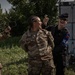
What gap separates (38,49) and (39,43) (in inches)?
4.6

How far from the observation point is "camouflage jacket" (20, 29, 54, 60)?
6668mm

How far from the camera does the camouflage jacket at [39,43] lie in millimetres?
6668

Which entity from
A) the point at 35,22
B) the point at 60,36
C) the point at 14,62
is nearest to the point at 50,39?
the point at 35,22

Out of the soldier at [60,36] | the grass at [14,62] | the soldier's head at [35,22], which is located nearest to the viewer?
the soldier's head at [35,22]

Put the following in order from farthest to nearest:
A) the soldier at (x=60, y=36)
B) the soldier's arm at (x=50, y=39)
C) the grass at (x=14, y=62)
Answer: the grass at (x=14, y=62) < the soldier at (x=60, y=36) < the soldier's arm at (x=50, y=39)

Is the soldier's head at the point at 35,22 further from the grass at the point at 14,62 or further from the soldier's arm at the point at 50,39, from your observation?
the grass at the point at 14,62

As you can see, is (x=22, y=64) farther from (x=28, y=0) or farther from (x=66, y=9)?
(x=28, y=0)

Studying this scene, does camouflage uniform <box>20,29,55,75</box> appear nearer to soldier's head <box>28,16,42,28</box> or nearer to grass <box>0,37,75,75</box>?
soldier's head <box>28,16,42,28</box>

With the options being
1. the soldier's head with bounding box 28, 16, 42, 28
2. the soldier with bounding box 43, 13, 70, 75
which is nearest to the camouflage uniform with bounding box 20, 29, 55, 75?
the soldier's head with bounding box 28, 16, 42, 28

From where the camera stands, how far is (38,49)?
6672mm

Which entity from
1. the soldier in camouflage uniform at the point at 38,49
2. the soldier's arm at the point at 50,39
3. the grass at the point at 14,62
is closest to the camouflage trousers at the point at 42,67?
the soldier in camouflage uniform at the point at 38,49

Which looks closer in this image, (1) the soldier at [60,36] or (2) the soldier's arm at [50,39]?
(2) the soldier's arm at [50,39]

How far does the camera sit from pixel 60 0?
40.3 feet

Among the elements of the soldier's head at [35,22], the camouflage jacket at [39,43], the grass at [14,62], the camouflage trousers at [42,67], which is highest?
the soldier's head at [35,22]
